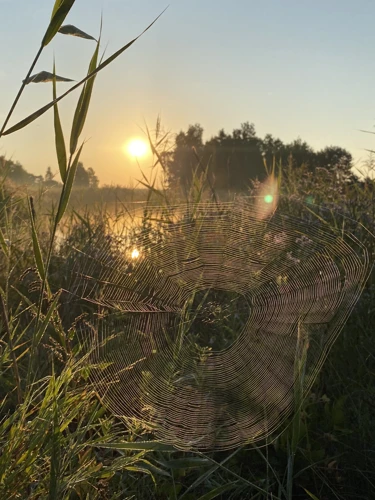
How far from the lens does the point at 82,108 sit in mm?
1198

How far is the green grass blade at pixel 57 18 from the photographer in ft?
3.59

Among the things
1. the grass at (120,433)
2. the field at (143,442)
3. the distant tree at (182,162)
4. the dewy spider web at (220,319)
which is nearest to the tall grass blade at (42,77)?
the grass at (120,433)

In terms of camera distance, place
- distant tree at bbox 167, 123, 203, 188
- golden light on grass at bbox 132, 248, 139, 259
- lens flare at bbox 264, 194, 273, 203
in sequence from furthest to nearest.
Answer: distant tree at bbox 167, 123, 203, 188 < lens flare at bbox 264, 194, 273, 203 < golden light on grass at bbox 132, 248, 139, 259

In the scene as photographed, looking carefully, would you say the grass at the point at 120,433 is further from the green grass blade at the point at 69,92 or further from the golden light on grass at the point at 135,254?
the golden light on grass at the point at 135,254

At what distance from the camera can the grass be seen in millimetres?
1124

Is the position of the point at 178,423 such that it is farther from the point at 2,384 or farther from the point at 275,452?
the point at 2,384

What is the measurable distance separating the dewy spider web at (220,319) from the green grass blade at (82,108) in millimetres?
543

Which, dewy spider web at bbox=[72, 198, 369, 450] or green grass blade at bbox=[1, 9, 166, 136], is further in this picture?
dewy spider web at bbox=[72, 198, 369, 450]

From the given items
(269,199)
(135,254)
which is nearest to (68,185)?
(135,254)

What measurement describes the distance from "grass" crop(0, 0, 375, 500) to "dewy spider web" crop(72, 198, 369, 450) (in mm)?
87

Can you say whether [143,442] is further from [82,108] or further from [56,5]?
[56,5]

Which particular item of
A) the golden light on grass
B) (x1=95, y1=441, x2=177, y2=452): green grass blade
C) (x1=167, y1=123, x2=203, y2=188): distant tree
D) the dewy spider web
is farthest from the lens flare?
(x1=95, y1=441, x2=177, y2=452): green grass blade

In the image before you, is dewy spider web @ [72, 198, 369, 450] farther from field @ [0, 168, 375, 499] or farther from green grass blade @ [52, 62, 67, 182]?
green grass blade @ [52, 62, 67, 182]

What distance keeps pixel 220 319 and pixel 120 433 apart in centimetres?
55
